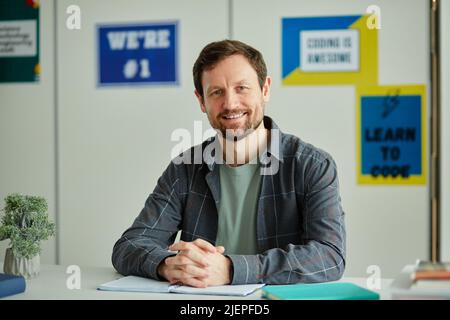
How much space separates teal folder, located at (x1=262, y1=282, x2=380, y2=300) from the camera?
43.3 inches

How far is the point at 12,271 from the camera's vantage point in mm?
1481

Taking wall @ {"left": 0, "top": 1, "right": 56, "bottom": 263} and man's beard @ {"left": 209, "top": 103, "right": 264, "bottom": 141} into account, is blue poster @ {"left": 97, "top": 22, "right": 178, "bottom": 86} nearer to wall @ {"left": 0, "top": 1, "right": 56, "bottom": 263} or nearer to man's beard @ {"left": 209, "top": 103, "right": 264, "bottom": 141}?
wall @ {"left": 0, "top": 1, "right": 56, "bottom": 263}

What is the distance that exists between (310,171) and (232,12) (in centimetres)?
134

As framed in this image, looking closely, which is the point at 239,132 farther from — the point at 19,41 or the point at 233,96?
the point at 19,41

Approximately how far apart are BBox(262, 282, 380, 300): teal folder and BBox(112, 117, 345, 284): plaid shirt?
12cm

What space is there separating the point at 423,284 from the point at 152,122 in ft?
6.49

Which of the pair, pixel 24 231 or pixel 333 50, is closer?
pixel 24 231

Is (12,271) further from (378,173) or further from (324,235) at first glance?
(378,173)

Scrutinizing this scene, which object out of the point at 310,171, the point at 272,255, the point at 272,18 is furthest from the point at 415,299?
the point at 272,18

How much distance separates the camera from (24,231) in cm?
147

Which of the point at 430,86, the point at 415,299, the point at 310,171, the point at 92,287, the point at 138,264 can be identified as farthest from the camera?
the point at 430,86

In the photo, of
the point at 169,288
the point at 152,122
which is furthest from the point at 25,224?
the point at 152,122

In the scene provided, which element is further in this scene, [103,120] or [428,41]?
[103,120]

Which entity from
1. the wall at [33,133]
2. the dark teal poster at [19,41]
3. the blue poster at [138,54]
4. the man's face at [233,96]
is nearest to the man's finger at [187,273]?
the man's face at [233,96]
